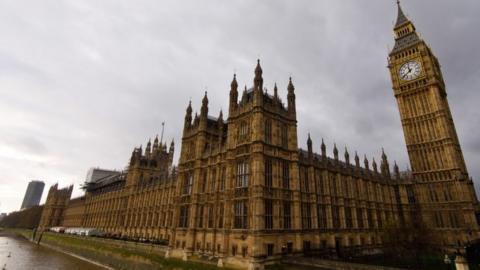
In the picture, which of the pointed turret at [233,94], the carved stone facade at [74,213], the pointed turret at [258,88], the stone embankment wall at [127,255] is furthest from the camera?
the carved stone facade at [74,213]

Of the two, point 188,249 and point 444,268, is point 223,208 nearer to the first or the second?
point 188,249

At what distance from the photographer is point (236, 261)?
108 ft

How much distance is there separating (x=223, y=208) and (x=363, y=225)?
30540mm

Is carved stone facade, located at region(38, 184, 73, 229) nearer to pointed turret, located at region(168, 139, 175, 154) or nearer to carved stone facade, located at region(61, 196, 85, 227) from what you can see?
carved stone facade, located at region(61, 196, 85, 227)

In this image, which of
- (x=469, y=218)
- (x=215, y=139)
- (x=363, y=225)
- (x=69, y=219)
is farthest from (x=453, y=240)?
(x=69, y=219)

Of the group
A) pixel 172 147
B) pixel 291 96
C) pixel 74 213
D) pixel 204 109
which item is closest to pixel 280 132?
pixel 291 96

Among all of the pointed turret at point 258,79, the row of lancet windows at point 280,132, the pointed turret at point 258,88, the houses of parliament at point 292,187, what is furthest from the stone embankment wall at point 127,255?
the pointed turret at point 258,79

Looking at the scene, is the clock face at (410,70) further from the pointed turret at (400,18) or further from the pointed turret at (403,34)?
the pointed turret at (400,18)

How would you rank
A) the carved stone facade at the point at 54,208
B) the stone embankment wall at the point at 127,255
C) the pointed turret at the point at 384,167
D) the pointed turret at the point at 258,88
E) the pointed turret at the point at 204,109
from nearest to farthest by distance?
the stone embankment wall at the point at 127,255, the pointed turret at the point at 258,88, the pointed turret at the point at 204,109, the pointed turret at the point at 384,167, the carved stone facade at the point at 54,208

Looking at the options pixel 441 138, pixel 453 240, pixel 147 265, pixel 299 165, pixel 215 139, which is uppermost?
pixel 441 138

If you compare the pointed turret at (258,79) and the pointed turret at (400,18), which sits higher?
the pointed turret at (400,18)

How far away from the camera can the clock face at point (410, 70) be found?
72669mm

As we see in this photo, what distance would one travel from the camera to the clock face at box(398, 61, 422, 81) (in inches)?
2861

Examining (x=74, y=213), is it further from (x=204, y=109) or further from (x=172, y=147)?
(x=204, y=109)
